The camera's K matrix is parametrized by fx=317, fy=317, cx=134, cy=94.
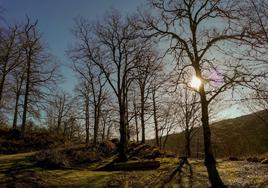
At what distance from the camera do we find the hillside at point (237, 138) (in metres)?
61.2

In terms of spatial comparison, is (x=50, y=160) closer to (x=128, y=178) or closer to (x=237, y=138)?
(x=128, y=178)

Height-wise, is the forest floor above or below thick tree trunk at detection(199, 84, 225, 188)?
below

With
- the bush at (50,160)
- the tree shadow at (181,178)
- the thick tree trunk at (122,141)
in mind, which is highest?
the thick tree trunk at (122,141)

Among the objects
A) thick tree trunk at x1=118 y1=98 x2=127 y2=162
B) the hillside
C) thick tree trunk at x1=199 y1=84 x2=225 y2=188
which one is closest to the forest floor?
thick tree trunk at x1=199 y1=84 x2=225 y2=188

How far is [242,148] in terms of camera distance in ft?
206

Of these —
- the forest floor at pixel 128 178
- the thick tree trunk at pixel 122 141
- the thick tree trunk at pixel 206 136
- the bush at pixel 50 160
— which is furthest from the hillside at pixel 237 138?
the forest floor at pixel 128 178

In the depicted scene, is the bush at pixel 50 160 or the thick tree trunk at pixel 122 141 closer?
the bush at pixel 50 160

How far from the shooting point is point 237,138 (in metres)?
67.6

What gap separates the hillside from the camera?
61188mm

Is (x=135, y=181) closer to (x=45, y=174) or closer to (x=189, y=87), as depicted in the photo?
(x=45, y=174)

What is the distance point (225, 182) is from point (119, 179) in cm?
471

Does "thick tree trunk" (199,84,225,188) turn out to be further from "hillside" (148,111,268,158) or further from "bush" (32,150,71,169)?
"hillside" (148,111,268,158)

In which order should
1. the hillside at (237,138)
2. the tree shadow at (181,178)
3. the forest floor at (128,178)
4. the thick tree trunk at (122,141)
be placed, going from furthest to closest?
the hillside at (237,138) < the thick tree trunk at (122,141) < the tree shadow at (181,178) < the forest floor at (128,178)

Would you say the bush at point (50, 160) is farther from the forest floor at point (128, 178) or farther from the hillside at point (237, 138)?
the hillside at point (237, 138)
